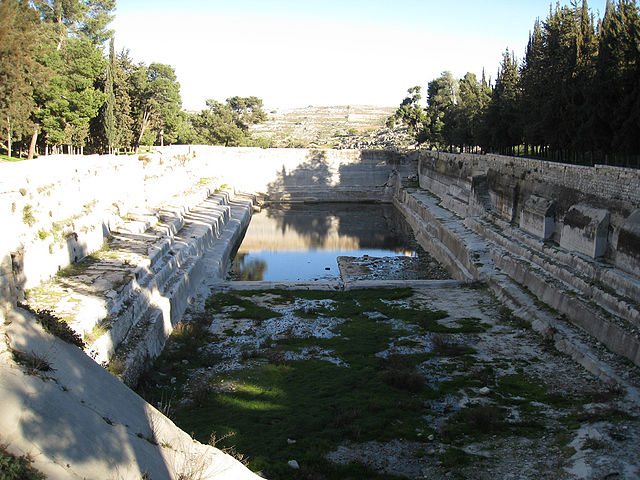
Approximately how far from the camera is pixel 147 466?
4.86 m

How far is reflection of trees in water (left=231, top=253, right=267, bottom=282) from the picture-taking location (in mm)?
22078

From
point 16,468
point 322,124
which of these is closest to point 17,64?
point 16,468

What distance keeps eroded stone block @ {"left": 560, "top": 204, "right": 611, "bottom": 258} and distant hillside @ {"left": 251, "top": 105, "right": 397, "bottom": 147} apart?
79184 millimetres

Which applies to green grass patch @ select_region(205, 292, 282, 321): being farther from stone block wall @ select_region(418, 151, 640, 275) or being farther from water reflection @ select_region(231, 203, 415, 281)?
stone block wall @ select_region(418, 151, 640, 275)

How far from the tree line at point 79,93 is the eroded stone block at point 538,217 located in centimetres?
2052

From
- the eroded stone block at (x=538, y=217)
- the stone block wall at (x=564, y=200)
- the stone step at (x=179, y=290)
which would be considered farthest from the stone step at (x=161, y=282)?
the eroded stone block at (x=538, y=217)

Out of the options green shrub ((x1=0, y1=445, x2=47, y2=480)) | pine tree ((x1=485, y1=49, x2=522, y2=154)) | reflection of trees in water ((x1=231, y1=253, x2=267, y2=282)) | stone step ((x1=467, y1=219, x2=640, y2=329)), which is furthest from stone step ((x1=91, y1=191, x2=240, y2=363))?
pine tree ((x1=485, y1=49, x2=522, y2=154))

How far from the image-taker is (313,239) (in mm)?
30469

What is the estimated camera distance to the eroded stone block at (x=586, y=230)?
46.0 ft

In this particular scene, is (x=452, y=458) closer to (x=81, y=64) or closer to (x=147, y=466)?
(x=147, y=466)

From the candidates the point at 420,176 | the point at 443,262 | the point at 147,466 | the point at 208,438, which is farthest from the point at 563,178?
the point at 420,176

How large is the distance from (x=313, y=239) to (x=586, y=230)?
17.5m

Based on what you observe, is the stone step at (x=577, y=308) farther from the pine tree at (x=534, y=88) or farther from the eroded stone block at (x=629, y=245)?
the pine tree at (x=534, y=88)

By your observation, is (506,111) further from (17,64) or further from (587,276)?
(17,64)
